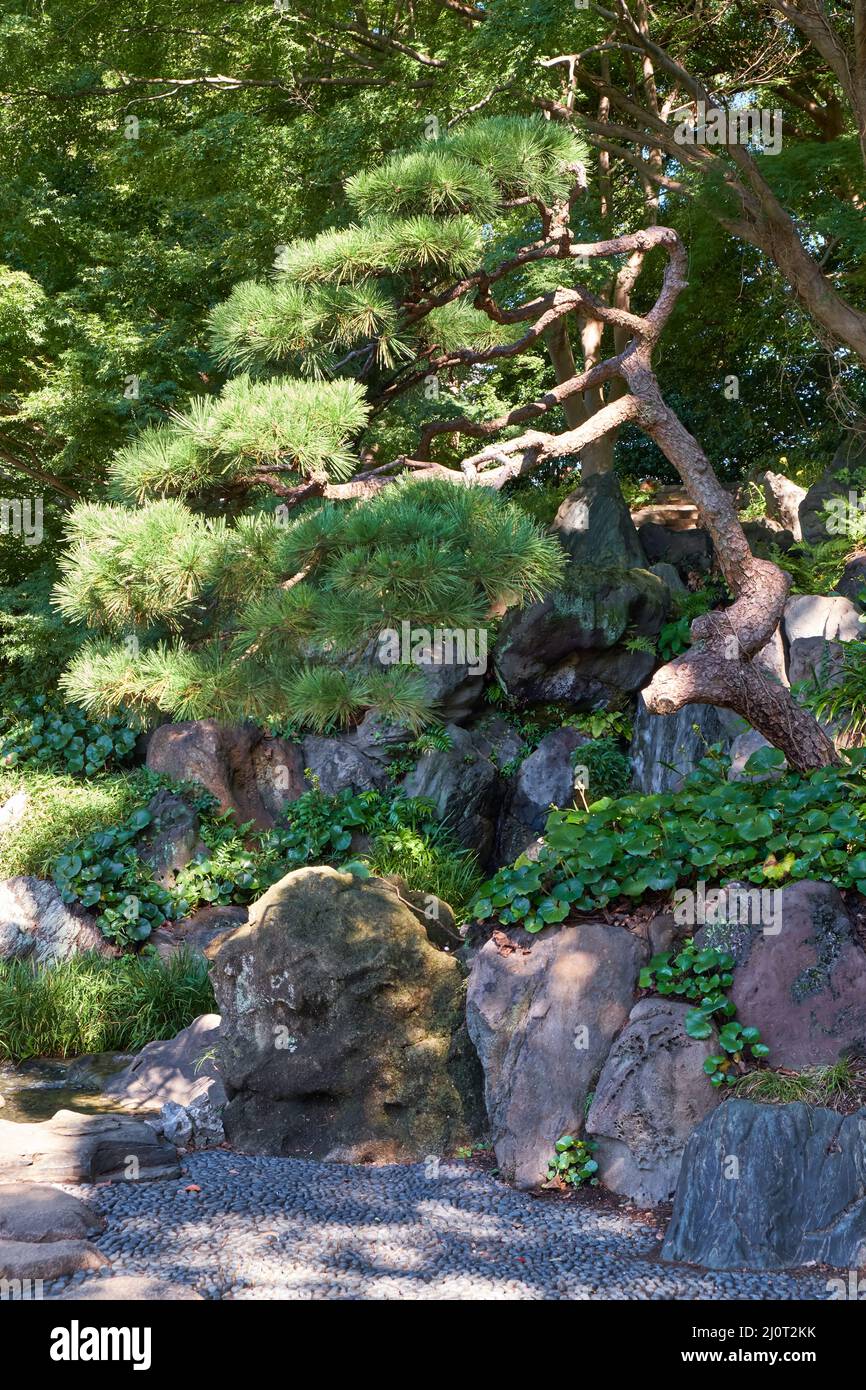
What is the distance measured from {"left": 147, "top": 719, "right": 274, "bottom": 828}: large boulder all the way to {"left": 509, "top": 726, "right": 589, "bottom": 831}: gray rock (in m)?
1.91

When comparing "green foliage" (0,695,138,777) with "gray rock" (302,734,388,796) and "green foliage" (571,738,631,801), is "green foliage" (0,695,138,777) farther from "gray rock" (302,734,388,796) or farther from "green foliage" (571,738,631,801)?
"green foliage" (571,738,631,801)

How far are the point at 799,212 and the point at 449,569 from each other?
7.33m

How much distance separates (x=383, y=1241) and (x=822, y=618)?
16.9ft

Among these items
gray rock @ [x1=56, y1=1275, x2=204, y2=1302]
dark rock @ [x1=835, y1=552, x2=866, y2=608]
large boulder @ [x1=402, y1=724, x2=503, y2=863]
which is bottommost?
gray rock @ [x1=56, y1=1275, x2=204, y2=1302]

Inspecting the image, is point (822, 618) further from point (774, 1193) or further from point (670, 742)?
point (774, 1193)

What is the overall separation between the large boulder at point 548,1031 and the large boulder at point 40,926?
3.86 meters

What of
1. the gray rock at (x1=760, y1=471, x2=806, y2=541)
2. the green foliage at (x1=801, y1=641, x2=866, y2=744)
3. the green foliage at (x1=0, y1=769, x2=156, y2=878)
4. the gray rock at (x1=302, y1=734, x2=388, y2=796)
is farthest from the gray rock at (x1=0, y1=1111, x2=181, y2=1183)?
the gray rock at (x1=760, y1=471, x2=806, y2=541)

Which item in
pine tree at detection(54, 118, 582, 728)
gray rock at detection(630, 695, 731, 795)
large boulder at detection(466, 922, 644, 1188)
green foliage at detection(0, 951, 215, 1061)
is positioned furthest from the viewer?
gray rock at detection(630, 695, 731, 795)

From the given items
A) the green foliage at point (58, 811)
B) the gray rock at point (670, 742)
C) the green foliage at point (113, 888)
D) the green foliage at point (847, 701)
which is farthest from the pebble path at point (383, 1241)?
the gray rock at point (670, 742)

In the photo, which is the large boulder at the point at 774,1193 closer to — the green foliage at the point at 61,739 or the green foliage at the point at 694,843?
the green foliage at the point at 694,843

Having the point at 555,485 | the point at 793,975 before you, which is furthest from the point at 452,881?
Result: the point at 555,485

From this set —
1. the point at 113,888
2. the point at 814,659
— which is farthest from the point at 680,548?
the point at 113,888

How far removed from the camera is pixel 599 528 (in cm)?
907

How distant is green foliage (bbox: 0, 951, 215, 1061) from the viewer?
6453mm
